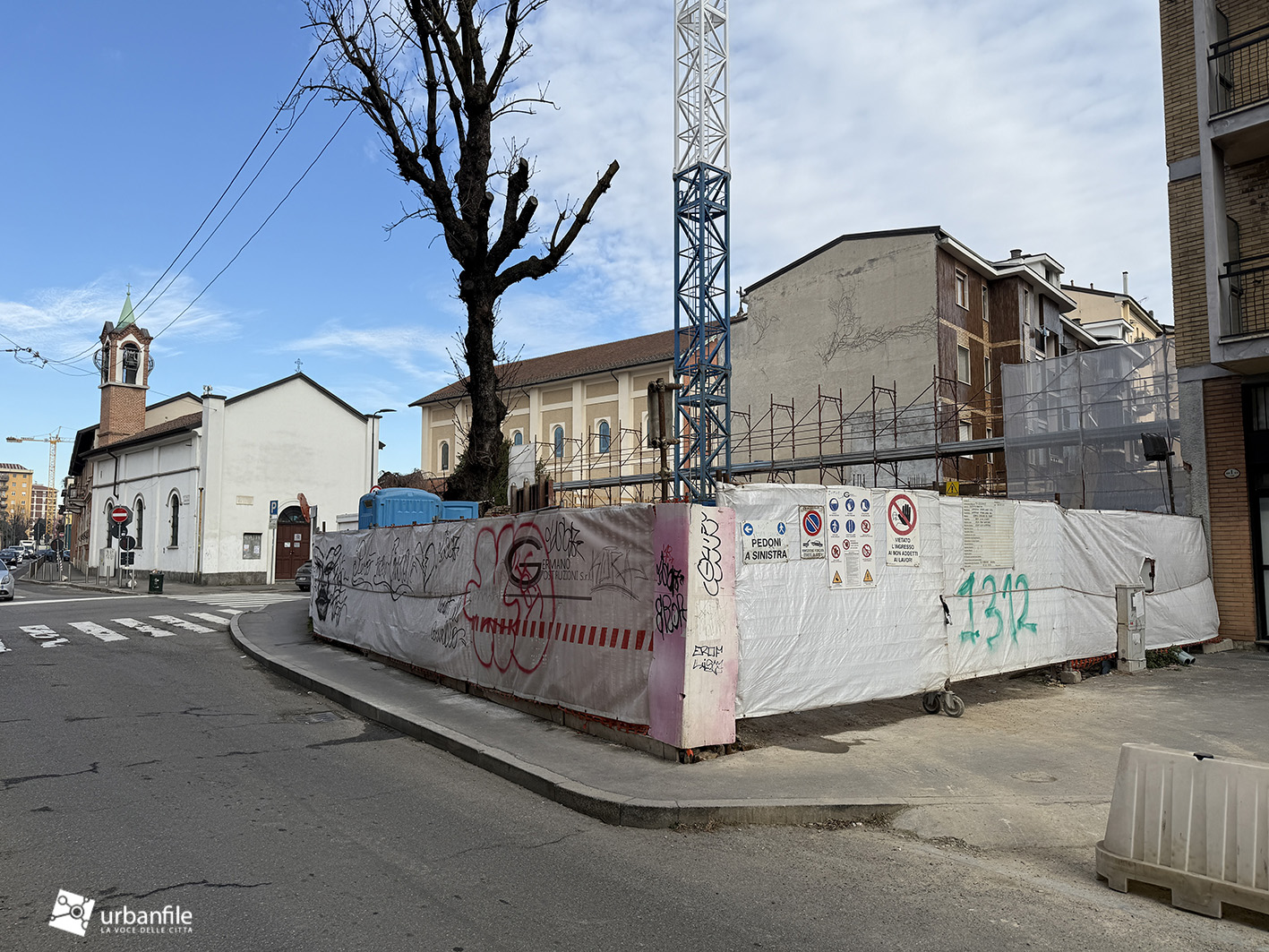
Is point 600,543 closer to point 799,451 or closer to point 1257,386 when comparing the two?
point 1257,386

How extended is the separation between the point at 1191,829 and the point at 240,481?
128ft

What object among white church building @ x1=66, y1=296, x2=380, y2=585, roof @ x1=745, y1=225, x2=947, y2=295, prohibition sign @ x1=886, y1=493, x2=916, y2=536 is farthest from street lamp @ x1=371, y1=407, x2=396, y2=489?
prohibition sign @ x1=886, y1=493, x2=916, y2=536

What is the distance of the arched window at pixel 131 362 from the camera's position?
47.9 m

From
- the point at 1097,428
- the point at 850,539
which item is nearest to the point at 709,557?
the point at 850,539

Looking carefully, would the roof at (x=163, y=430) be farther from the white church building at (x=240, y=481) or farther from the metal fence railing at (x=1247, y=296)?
the metal fence railing at (x=1247, y=296)

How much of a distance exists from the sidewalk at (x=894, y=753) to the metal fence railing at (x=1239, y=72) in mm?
10348

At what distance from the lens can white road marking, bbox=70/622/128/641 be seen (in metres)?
15.6

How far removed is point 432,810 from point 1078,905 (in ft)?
13.3

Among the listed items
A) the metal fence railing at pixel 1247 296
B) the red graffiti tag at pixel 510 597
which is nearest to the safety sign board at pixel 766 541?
the red graffiti tag at pixel 510 597

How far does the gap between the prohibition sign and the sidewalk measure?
1967mm

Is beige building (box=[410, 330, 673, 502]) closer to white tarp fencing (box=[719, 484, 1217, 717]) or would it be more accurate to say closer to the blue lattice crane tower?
Answer: the blue lattice crane tower

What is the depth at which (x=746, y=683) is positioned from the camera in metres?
7.48

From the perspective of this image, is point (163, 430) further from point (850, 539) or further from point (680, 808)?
point (680, 808)

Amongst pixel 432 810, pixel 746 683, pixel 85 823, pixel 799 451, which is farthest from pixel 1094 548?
pixel 799 451
